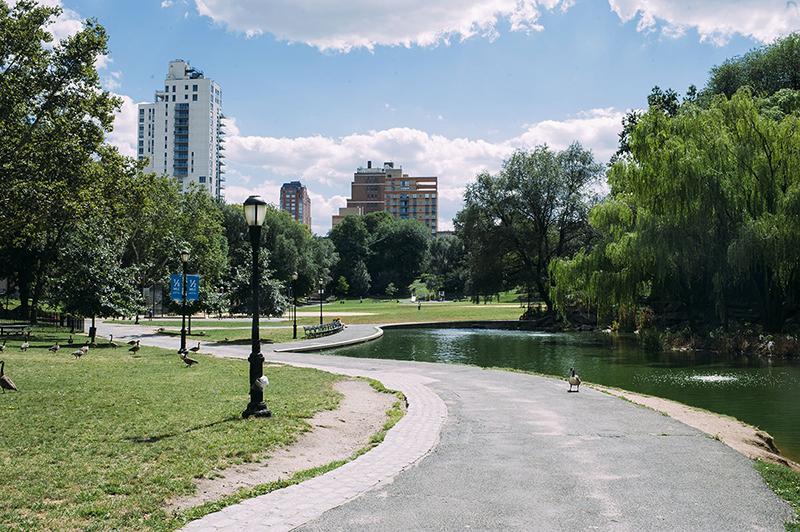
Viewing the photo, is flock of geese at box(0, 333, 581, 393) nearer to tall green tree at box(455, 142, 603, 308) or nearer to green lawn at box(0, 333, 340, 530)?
green lawn at box(0, 333, 340, 530)

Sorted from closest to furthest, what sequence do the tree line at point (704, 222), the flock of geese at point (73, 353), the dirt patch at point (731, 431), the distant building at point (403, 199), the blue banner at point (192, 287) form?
the dirt patch at point (731, 431) → the flock of geese at point (73, 353) → the tree line at point (704, 222) → the blue banner at point (192, 287) → the distant building at point (403, 199)

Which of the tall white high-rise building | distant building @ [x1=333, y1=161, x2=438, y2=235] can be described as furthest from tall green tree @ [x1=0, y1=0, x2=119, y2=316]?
distant building @ [x1=333, y1=161, x2=438, y2=235]

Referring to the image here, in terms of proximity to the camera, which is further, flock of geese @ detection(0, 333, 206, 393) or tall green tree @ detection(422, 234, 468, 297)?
tall green tree @ detection(422, 234, 468, 297)

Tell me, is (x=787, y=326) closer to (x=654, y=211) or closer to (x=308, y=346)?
(x=654, y=211)

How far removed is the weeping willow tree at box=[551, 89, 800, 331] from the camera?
2608 centimetres

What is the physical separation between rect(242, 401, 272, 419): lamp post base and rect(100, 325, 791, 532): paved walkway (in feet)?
7.36

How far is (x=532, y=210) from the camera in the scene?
51.9 metres

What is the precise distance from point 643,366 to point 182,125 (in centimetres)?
14013

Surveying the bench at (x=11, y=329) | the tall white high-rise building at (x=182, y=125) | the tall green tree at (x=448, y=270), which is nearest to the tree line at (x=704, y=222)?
the bench at (x=11, y=329)

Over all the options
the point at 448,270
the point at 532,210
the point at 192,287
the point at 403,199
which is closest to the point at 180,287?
the point at 192,287

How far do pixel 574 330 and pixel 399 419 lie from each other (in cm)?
3930

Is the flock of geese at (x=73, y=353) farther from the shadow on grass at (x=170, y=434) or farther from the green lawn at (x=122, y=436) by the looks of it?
the shadow on grass at (x=170, y=434)

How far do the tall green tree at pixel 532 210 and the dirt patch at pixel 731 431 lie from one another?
3828cm

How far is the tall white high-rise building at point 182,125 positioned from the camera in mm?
142125
